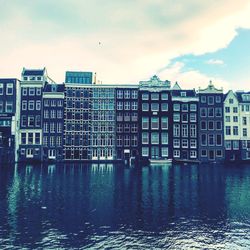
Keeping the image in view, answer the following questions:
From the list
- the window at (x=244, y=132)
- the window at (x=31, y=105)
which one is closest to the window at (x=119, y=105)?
the window at (x=31, y=105)

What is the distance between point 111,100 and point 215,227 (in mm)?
74984

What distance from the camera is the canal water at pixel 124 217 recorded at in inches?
737

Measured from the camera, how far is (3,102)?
293ft

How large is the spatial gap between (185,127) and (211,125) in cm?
920

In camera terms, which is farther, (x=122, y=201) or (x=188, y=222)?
(x=122, y=201)

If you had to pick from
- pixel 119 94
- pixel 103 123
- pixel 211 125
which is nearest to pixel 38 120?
pixel 103 123

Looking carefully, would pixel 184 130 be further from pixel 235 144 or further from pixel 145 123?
pixel 235 144

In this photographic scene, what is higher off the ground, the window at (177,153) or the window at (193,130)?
the window at (193,130)

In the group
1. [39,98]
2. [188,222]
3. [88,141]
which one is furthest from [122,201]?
[39,98]

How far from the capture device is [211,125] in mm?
92562

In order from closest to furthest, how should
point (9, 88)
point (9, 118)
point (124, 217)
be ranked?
point (124, 217), point (9, 118), point (9, 88)

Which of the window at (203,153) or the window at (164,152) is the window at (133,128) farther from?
the window at (203,153)

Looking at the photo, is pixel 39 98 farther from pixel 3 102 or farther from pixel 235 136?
pixel 235 136

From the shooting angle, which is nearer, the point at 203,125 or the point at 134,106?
the point at 203,125
